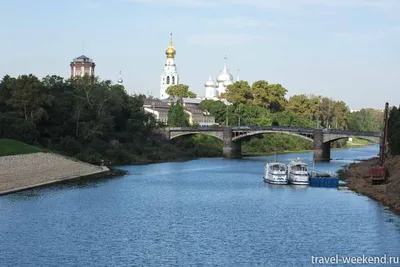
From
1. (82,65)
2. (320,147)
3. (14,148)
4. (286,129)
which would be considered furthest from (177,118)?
(14,148)

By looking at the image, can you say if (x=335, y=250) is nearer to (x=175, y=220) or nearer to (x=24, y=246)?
(x=175, y=220)

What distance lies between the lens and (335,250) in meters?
40.2

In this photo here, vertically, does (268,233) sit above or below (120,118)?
below

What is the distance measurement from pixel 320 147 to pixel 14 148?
53.3 meters

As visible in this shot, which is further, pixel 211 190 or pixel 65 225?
pixel 211 190

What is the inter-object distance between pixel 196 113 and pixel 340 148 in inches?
1326

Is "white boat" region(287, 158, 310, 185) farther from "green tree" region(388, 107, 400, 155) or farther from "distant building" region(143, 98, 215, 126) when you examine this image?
"distant building" region(143, 98, 215, 126)

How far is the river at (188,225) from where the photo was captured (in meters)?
38.6

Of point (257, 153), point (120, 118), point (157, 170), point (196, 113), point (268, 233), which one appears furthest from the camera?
point (196, 113)

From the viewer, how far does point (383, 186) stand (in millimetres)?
66125

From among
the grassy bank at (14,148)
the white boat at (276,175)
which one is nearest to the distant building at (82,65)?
the grassy bank at (14,148)

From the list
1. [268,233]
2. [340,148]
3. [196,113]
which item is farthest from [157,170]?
[340,148]

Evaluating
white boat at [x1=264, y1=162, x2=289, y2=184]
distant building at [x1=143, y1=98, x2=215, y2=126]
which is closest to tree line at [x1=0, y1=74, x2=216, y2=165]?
white boat at [x1=264, y1=162, x2=289, y2=184]

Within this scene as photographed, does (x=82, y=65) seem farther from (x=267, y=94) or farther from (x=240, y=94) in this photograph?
(x=267, y=94)
